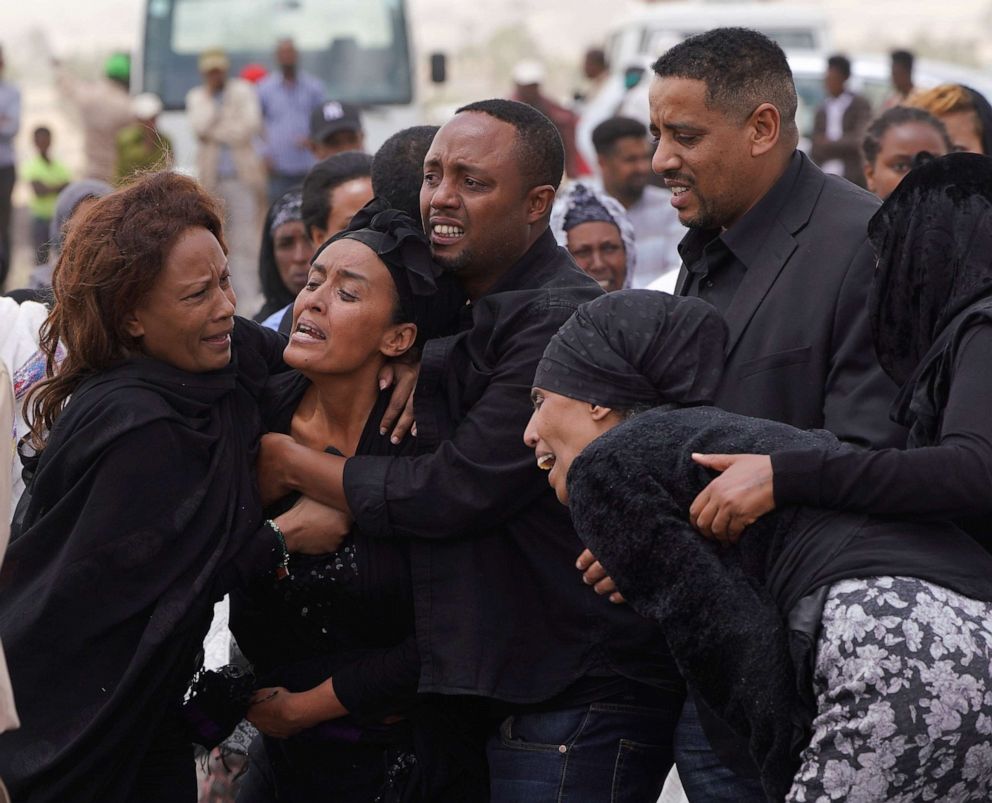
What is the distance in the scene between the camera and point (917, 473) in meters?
2.83

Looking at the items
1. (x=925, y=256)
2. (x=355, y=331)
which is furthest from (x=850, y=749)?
(x=355, y=331)

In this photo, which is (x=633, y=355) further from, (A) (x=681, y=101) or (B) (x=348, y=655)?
(B) (x=348, y=655)

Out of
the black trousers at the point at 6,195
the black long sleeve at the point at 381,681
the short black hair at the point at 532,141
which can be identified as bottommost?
the black trousers at the point at 6,195

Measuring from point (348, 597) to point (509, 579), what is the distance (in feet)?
1.20

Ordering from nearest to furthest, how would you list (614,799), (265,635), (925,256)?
(925,256) < (614,799) < (265,635)

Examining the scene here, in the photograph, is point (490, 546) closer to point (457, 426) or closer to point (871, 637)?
point (457, 426)

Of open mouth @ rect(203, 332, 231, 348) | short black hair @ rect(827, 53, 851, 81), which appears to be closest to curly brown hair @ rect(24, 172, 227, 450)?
open mouth @ rect(203, 332, 231, 348)

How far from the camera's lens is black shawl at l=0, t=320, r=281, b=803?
10.7ft

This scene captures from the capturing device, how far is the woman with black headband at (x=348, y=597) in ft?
11.7

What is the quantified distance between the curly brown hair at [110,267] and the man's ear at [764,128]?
4.08ft

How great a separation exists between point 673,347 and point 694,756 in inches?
36.5

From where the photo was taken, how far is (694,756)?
11.4 ft

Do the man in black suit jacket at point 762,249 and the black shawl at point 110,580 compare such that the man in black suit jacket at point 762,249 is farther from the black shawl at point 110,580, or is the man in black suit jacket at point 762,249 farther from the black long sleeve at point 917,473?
the black shawl at point 110,580

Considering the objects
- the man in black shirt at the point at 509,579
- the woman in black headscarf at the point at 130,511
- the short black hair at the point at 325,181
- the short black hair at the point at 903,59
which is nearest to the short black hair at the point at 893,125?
the short black hair at the point at 325,181
